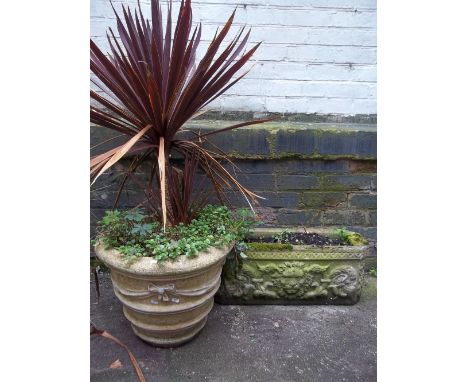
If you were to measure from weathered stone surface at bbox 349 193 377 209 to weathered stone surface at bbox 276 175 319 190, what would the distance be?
26 centimetres

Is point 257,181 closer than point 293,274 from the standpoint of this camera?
No

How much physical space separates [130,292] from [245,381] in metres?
0.59

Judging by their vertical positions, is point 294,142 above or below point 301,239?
above

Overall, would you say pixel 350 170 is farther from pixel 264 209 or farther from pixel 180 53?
pixel 180 53

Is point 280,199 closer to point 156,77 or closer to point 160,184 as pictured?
point 160,184

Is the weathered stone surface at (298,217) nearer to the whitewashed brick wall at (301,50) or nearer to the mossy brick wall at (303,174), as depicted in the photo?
the mossy brick wall at (303,174)

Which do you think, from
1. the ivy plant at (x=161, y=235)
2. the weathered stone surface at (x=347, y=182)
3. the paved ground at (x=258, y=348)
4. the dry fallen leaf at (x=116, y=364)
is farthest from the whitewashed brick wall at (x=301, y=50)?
the dry fallen leaf at (x=116, y=364)

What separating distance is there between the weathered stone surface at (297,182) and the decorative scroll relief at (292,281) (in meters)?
0.53

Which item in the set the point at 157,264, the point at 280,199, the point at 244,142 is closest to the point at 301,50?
the point at 244,142

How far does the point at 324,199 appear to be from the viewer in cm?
210

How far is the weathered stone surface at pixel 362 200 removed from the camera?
211 centimetres

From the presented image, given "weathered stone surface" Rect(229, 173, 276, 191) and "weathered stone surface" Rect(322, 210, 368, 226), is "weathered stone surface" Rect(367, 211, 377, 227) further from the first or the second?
"weathered stone surface" Rect(229, 173, 276, 191)

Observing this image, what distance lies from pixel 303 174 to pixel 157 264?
115 cm

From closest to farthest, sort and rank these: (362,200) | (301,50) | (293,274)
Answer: (293,274) → (301,50) → (362,200)
